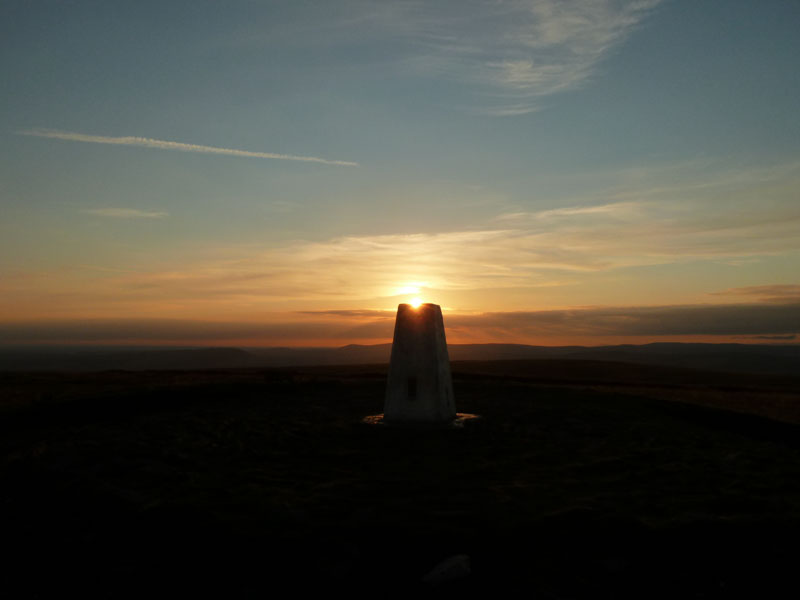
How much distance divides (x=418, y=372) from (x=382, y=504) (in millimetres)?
6888

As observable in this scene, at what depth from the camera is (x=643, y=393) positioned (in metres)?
20.8

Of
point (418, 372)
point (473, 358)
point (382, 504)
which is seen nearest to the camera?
point (382, 504)

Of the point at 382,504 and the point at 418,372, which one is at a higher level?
the point at 418,372

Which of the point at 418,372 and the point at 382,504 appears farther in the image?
the point at 418,372

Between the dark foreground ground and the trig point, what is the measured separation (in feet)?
2.89

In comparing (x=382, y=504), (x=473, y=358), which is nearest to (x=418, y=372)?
(x=382, y=504)

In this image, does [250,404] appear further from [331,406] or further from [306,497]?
[306,497]

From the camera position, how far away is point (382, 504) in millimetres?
8047

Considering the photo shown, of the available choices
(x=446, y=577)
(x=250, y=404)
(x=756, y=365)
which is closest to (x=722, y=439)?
(x=446, y=577)

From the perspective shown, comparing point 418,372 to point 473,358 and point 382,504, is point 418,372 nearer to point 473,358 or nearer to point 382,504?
point 382,504

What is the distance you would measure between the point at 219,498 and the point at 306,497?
50.8 inches

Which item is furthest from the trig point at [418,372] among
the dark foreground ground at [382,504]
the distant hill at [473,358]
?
the distant hill at [473,358]

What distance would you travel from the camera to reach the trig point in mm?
14598

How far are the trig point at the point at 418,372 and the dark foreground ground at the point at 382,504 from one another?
882 millimetres
